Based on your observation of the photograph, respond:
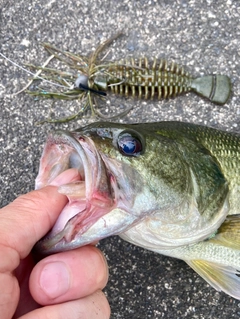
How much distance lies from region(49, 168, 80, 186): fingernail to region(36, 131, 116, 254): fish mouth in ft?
0.09

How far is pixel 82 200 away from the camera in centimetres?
145

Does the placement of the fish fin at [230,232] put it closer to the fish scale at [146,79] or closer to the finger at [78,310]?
the finger at [78,310]

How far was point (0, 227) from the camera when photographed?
130cm

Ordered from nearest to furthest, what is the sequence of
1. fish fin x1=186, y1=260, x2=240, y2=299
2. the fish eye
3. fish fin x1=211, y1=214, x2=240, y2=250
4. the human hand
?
the human hand, the fish eye, fish fin x1=211, y1=214, x2=240, y2=250, fish fin x1=186, y1=260, x2=240, y2=299

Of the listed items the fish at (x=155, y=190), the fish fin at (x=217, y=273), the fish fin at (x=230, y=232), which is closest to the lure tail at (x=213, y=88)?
the fish at (x=155, y=190)

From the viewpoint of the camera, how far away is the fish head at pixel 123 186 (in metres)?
1.38

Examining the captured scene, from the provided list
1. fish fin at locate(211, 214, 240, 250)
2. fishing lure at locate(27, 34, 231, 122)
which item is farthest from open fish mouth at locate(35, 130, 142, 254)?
fishing lure at locate(27, 34, 231, 122)

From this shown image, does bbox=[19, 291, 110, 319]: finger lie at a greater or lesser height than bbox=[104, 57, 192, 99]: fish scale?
lesser

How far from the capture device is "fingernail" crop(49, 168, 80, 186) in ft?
4.93

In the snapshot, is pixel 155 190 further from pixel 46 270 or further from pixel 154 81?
pixel 154 81

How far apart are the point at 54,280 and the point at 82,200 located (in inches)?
11.5

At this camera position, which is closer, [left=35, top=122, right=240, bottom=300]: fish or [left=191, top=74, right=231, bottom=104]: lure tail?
[left=35, top=122, right=240, bottom=300]: fish

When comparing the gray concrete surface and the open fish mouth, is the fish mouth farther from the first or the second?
the gray concrete surface

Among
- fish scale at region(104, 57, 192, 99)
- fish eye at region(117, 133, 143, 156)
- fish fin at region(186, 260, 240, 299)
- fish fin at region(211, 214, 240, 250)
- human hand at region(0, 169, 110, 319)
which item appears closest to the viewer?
human hand at region(0, 169, 110, 319)
